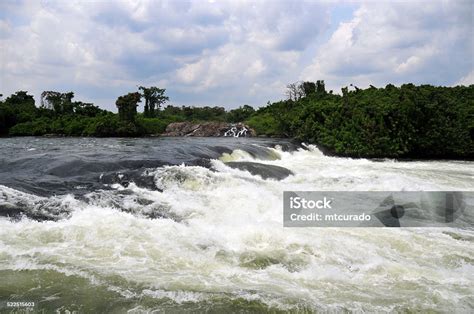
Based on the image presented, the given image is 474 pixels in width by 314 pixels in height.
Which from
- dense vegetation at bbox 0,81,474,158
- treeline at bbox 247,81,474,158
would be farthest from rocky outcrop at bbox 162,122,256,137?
treeline at bbox 247,81,474,158

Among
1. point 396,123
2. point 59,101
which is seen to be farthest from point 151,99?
→ point 396,123

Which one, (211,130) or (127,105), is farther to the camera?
(211,130)

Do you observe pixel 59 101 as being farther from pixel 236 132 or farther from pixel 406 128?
pixel 406 128

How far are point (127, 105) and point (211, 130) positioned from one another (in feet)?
29.6

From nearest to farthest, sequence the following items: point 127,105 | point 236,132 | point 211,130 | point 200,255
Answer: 1. point 200,255
2. point 127,105
3. point 236,132
4. point 211,130

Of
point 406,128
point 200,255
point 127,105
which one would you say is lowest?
point 200,255

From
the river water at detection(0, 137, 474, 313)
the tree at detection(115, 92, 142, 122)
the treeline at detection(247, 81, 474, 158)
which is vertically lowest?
the river water at detection(0, 137, 474, 313)

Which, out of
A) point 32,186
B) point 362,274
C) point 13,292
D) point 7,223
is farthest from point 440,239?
point 32,186

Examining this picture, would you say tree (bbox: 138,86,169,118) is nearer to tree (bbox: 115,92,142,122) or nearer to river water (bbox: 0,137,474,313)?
tree (bbox: 115,92,142,122)

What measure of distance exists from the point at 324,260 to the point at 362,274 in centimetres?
57

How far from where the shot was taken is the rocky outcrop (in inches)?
1592

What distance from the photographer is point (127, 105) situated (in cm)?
3959

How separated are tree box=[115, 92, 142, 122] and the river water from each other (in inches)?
1227

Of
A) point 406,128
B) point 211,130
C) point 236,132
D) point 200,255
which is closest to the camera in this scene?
point 200,255
